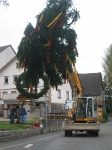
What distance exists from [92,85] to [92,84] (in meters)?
0.39

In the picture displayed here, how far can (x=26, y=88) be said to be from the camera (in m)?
34.1

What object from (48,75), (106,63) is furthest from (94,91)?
(48,75)

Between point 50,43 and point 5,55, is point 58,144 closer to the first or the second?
point 50,43

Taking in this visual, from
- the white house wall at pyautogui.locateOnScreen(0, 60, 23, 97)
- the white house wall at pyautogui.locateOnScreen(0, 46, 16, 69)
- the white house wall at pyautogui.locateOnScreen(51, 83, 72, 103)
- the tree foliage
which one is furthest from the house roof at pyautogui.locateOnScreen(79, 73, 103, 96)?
the white house wall at pyautogui.locateOnScreen(0, 60, 23, 97)

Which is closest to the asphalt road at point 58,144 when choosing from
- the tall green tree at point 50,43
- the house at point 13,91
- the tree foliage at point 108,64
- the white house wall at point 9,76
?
the tall green tree at point 50,43

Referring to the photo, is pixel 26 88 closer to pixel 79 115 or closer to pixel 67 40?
pixel 67 40

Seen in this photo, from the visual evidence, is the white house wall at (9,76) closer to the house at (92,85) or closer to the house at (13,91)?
the house at (13,91)

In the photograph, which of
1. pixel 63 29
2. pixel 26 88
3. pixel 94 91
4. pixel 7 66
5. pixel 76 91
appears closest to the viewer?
pixel 63 29

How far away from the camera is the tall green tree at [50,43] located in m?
30.5

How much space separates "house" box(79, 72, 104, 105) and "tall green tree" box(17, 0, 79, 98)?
47169 millimetres

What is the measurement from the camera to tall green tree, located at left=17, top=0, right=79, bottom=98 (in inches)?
1200

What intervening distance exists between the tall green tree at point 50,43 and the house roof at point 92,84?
47.9 meters

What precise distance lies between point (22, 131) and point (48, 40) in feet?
32.4

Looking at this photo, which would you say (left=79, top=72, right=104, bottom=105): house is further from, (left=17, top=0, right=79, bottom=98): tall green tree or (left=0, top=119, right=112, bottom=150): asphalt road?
(left=0, top=119, right=112, bottom=150): asphalt road
